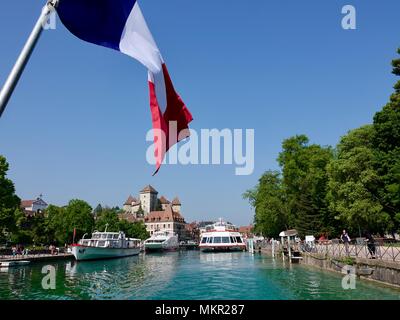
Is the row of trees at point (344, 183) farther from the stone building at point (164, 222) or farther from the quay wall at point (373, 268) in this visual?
the stone building at point (164, 222)

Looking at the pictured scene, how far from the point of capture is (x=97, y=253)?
211ft

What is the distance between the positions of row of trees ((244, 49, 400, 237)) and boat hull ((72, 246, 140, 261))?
2965 cm

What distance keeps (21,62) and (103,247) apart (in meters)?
65.0

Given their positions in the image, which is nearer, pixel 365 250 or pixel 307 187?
pixel 365 250

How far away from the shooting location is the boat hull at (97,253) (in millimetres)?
58344

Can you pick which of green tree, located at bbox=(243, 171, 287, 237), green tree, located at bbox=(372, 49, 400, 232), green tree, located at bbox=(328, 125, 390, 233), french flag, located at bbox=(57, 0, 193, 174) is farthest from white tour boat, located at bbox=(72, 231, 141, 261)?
french flag, located at bbox=(57, 0, 193, 174)

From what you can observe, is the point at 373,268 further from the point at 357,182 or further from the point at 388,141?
the point at 357,182

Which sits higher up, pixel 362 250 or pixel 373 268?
pixel 362 250

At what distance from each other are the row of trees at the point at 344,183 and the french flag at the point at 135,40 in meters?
28.7

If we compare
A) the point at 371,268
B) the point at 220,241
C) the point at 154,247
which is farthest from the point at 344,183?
the point at 154,247

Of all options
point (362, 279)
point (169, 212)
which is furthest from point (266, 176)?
point (169, 212)

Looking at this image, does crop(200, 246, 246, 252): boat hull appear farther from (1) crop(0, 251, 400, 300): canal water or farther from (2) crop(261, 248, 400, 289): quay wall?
(1) crop(0, 251, 400, 300): canal water
